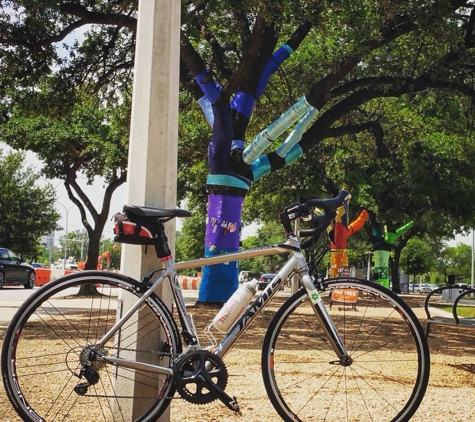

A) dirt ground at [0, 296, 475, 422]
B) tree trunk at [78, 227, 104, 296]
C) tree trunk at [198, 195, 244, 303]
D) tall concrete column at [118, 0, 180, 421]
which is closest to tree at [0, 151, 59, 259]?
tree trunk at [78, 227, 104, 296]

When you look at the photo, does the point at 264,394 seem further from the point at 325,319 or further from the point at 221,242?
the point at 221,242

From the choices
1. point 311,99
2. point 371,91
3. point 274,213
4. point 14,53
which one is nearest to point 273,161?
point 311,99

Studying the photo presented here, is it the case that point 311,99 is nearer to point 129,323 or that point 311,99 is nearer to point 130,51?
point 130,51

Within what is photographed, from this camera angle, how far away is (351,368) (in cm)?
439

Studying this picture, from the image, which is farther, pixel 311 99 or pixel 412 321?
pixel 311 99

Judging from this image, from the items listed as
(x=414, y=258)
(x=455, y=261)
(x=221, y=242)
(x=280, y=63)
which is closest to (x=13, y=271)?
(x=221, y=242)

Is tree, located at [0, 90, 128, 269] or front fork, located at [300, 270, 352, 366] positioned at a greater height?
tree, located at [0, 90, 128, 269]

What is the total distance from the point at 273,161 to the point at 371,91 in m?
2.77

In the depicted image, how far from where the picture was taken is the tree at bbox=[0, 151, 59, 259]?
1715 inches

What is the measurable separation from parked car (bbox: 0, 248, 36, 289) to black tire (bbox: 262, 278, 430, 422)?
20878mm

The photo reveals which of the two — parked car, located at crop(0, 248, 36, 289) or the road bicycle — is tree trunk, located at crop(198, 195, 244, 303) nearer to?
the road bicycle

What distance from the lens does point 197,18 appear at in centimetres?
1159

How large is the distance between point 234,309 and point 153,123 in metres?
1.23

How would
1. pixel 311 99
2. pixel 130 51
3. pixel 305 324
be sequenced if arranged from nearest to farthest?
1. pixel 305 324
2. pixel 311 99
3. pixel 130 51
